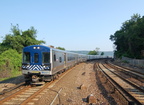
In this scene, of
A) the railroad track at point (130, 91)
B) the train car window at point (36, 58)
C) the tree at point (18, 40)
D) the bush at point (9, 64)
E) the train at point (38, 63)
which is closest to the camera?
the railroad track at point (130, 91)

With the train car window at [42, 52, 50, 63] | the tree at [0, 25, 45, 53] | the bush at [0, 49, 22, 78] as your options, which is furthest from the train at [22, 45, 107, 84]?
the tree at [0, 25, 45, 53]

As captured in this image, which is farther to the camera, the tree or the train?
the tree

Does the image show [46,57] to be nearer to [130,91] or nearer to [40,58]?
[40,58]

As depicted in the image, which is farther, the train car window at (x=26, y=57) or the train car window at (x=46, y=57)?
the train car window at (x=26, y=57)

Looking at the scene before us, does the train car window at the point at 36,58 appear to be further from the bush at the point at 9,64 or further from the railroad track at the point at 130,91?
the bush at the point at 9,64

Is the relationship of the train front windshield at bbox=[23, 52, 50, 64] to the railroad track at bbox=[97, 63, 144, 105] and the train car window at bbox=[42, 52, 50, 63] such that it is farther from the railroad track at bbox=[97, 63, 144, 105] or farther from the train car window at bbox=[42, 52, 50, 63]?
the railroad track at bbox=[97, 63, 144, 105]

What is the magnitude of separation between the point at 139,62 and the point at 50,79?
22201 mm

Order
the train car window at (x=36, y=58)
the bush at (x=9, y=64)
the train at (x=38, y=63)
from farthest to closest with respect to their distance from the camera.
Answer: the bush at (x=9, y=64) → the train car window at (x=36, y=58) → the train at (x=38, y=63)

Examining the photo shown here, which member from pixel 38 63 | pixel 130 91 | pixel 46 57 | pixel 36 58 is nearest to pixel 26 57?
pixel 36 58

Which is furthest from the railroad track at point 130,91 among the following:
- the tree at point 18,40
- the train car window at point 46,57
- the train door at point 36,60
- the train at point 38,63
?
the tree at point 18,40

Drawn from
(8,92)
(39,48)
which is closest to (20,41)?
(39,48)

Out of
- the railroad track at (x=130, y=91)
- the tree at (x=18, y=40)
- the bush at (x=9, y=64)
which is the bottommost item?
the railroad track at (x=130, y=91)

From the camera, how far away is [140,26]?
116 ft

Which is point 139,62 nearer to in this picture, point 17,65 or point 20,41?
point 17,65
